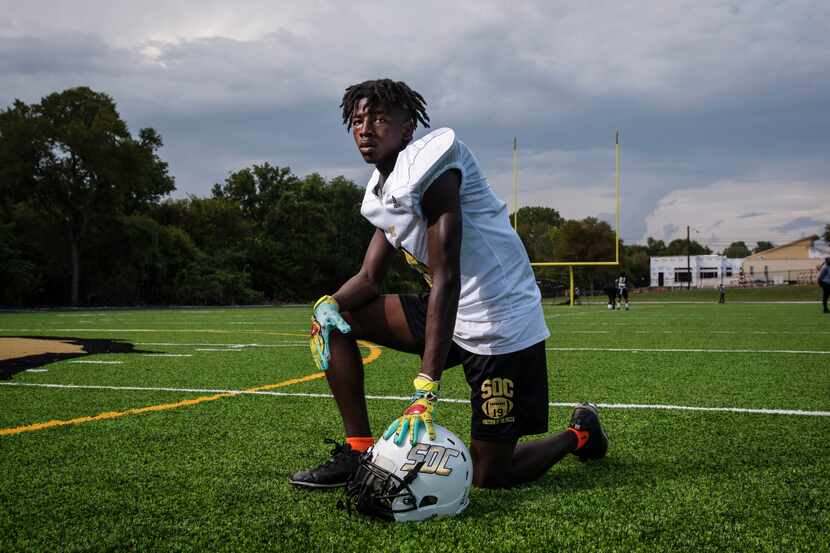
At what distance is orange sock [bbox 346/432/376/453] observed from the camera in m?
2.84

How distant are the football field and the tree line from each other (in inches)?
1046

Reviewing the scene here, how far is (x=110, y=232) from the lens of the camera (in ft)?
111

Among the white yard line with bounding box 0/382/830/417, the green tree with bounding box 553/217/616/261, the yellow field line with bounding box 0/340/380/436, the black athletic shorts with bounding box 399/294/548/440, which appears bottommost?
the white yard line with bounding box 0/382/830/417

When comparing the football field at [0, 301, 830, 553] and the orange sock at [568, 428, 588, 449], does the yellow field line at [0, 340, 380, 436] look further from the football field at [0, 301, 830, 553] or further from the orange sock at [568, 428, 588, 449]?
the orange sock at [568, 428, 588, 449]

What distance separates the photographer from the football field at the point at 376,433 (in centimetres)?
216

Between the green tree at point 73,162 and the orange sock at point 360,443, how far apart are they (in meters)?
32.8

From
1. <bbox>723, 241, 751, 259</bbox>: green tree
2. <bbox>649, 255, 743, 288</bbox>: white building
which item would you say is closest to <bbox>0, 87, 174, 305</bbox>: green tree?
<bbox>649, 255, 743, 288</bbox>: white building

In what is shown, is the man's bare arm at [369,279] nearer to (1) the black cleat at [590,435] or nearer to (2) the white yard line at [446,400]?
(1) the black cleat at [590,435]

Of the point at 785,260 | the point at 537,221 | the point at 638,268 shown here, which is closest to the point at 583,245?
the point at 785,260

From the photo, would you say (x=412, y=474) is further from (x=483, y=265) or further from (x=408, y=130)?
(x=408, y=130)

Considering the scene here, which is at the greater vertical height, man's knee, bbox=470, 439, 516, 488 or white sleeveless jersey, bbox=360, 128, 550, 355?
white sleeveless jersey, bbox=360, 128, 550, 355

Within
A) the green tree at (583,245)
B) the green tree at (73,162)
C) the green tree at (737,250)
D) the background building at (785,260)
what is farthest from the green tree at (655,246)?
the green tree at (73,162)

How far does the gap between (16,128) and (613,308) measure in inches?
1044

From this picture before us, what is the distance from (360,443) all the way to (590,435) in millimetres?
997
